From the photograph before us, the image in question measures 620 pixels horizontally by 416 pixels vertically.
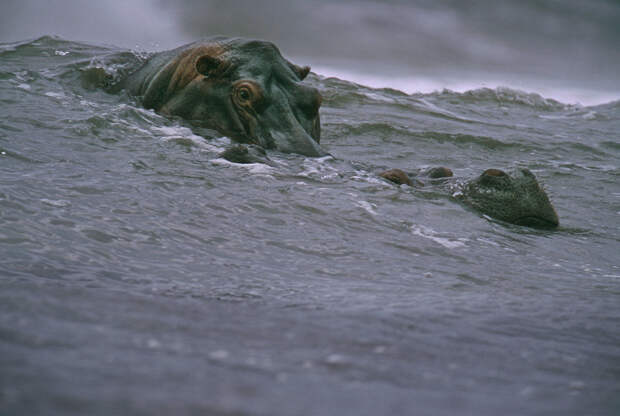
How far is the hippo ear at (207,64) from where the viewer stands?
502 centimetres

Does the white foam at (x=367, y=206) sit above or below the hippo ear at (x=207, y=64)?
below

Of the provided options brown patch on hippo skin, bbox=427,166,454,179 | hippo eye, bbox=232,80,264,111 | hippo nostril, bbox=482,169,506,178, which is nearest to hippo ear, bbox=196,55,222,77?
hippo eye, bbox=232,80,264,111

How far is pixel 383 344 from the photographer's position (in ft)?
4.83

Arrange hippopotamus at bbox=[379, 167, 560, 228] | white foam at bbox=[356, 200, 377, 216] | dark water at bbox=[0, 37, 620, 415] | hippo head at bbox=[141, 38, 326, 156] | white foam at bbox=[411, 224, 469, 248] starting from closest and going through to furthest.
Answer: dark water at bbox=[0, 37, 620, 415] < white foam at bbox=[411, 224, 469, 248] < white foam at bbox=[356, 200, 377, 216] < hippopotamus at bbox=[379, 167, 560, 228] < hippo head at bbox=[141, 38, 326, 156]

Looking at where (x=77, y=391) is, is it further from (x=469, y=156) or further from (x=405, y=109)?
(x=405, y=109)

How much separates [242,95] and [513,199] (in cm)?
231

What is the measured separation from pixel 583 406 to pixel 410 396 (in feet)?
1.18

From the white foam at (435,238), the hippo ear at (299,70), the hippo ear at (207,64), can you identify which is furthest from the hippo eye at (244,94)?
the white foam at (435,238)

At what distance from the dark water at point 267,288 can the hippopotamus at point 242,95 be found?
0.84 feet

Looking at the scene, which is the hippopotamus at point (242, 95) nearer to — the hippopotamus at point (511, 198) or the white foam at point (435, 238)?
the hippopotamus at point (511, 198)

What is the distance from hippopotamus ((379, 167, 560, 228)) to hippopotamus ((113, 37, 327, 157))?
1.32m

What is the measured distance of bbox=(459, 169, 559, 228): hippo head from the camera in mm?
3492

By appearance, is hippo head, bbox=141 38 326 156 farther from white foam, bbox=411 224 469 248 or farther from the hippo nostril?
white foam, bbox=411 224 469 248

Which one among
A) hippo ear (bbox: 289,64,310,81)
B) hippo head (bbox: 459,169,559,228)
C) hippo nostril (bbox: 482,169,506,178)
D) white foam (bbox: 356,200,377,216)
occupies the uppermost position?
hippo ear (bbox: 289,64,310,81)
